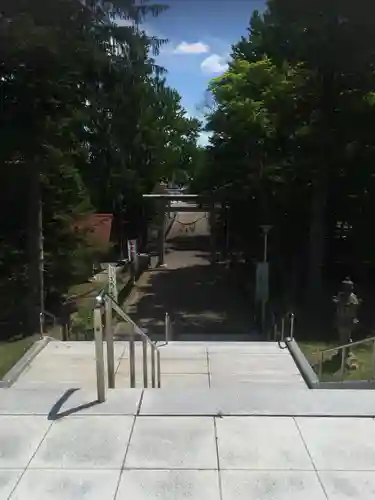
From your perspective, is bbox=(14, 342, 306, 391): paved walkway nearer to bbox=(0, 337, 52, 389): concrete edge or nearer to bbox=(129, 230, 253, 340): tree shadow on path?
bbox=(0, 337, 52, 389): concrete edge

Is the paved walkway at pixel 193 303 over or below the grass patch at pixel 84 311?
below

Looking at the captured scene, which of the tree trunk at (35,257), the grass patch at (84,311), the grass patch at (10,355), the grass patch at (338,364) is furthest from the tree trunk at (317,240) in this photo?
the grass patch at (10,355)

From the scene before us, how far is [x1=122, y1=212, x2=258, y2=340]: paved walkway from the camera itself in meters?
16.5

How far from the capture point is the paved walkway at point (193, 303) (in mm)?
16547

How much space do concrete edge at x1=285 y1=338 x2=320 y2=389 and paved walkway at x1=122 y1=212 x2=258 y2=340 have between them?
16.0 feet

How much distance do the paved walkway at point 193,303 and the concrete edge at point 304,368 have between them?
4874 millimetres

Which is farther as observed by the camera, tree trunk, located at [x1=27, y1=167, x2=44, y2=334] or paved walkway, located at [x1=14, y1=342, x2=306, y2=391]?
tree trunk, located at [x1=27, y1=167, x2=44, y2=334]

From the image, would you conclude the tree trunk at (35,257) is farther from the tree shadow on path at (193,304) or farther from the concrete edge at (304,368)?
the concrete edge at (304,368)

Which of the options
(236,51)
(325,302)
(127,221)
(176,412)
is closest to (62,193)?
(325,302)

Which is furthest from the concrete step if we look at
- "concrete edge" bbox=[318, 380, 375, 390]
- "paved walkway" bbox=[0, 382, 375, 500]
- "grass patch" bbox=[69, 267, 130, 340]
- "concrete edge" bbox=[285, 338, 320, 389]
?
"grass patch" bbox=[69, 267, 130, 340]

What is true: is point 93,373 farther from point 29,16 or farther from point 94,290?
point 94,290

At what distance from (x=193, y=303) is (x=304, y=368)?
40.7ft

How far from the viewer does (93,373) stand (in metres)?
8.19

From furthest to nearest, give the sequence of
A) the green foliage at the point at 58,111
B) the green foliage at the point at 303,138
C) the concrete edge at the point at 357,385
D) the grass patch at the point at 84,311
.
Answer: the green foliage at the point at 303,138 < the grass patch at the point at 84,311 < the green foliage at the point at 58,111 < the concrete edge at the point at 357,385
